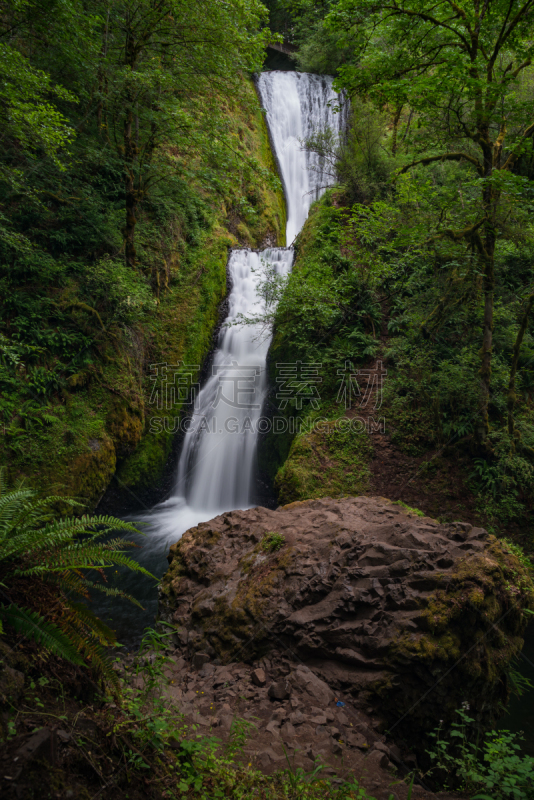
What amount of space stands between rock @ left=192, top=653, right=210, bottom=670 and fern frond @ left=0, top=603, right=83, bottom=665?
7.31 feet

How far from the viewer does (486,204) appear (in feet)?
19.9

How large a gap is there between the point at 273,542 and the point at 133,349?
6403 millimetres

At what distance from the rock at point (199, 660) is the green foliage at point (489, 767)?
78.6 inches

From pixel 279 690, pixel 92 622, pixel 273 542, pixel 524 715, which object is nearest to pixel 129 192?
pixel 273 542

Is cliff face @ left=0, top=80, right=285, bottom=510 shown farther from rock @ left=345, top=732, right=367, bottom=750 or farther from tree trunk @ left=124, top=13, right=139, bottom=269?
rock @ left=345, top=732, right=367, bottom=750

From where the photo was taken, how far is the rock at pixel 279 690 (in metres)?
3.09

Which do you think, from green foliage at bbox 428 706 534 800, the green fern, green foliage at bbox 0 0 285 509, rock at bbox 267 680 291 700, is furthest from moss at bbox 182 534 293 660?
green foliage at bbox 0 0 285 509

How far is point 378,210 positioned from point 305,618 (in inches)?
296

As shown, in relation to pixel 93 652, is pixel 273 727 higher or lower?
lower

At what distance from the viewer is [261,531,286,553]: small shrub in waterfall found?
4.53 meters

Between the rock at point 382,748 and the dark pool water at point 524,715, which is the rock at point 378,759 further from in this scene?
the dark pool water at point 524,715

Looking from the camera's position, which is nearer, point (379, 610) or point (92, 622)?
point (92, 622)

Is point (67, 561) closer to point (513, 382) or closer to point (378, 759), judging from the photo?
point (378, 759)

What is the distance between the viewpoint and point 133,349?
924 centimetres
